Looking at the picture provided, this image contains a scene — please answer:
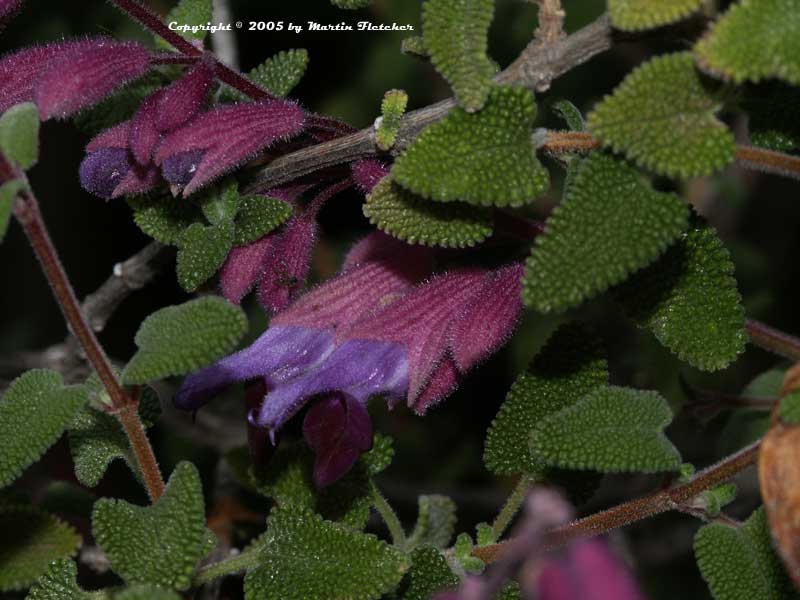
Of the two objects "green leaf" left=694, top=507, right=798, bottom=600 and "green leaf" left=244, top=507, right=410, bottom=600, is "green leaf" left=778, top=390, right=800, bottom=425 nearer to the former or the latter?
"green leaf" left=694, top=507, right=798, bottom=600

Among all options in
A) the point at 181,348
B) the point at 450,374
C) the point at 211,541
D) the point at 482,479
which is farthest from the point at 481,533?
the point at 482,479

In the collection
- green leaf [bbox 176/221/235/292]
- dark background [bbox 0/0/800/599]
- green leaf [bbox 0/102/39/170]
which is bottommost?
dark background [bbox 0/0/800/599]

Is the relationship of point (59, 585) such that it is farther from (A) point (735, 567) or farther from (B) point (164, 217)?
(A) point (735, 567)

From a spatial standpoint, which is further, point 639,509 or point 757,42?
point 639,509

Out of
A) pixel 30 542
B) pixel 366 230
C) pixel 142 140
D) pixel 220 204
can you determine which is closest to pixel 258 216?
pixel 220 204

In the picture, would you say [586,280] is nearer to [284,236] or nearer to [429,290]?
[429,290]

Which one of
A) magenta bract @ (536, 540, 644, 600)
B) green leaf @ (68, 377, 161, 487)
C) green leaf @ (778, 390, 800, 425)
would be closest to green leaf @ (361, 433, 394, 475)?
green leaf @ (68, 377, 161, 487)
